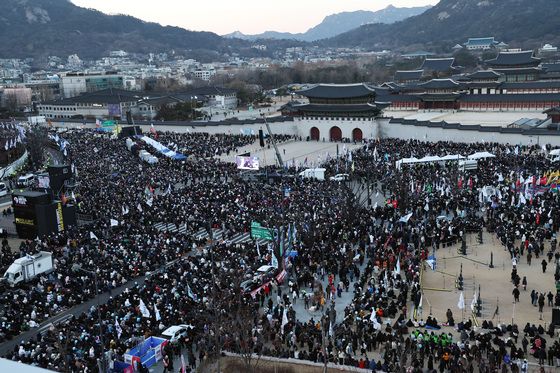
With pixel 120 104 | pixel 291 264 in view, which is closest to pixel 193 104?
pixel 120 104

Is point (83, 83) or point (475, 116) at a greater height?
point (83, 83)

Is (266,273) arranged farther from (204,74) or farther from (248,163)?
(204,74)

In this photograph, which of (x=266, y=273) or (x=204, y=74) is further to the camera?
(x=204, y=74)

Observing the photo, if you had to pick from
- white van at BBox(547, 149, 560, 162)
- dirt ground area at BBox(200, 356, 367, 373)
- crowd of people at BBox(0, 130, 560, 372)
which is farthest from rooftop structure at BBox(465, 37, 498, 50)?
dirt ground area at BBox(200, 356, 367, 373)

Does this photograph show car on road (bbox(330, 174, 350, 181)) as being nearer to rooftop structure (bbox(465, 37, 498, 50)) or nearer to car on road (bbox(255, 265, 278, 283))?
car on road (bbox(255, 265, 278, 283))

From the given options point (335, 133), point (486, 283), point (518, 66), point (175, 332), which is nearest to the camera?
point (175, 332)

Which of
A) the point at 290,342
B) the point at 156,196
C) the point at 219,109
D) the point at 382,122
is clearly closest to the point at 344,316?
the point at 290,342
